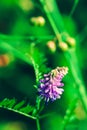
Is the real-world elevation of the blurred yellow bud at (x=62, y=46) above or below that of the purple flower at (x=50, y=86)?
above

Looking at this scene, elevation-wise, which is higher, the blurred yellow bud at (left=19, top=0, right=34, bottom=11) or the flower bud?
the blurred yellow bud at (left=19, top=0, right=34, bottom=11)

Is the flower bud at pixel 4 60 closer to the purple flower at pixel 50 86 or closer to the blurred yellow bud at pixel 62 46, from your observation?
the blurred yellow bud at pixel 62 46

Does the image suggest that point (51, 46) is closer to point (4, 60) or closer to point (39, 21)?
point (39, 21)

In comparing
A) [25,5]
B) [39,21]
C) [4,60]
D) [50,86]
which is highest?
[25,5]

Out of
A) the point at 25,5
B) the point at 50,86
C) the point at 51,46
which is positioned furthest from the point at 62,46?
the point at 25,5

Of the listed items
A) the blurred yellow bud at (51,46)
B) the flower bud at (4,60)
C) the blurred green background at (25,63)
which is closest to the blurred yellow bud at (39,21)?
the blurred yellow bud at (51,46)

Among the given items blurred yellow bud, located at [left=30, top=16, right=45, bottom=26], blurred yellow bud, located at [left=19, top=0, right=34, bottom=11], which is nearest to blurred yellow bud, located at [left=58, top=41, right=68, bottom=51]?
blurred yellow bud, located at [left=30, top=16, right=45, bottom=26]

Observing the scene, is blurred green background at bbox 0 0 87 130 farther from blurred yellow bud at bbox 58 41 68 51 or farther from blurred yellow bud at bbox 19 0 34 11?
blurred yellow bud at bbox 58 41 68 51

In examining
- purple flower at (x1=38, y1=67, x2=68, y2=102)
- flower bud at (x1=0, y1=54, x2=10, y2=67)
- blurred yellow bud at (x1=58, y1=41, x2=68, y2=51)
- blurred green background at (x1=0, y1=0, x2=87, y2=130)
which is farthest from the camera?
flower bud at (x1=0, y1=54, x2=10, y2=67)

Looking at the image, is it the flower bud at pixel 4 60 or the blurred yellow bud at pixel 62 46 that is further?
the flower bud at pixel 4 60

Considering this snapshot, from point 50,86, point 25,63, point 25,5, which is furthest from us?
point 25,63

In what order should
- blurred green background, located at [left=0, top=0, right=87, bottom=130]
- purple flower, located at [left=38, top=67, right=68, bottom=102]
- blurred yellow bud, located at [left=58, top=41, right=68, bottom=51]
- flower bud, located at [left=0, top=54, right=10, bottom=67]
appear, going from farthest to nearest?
flower bud, located at [left=0, top=54, right=10, bottom=67], blurred green background, located at [left=0, top=0, right=87, bottom=130], blurred yellow bud, located at [left=58, top=41, right=68, bottom=51], purple flower, located at [left=38, top=67, right=68, bottom=102]
